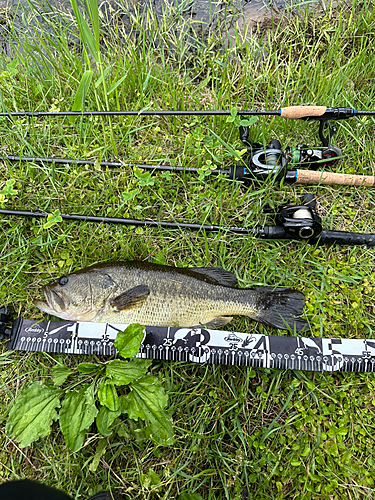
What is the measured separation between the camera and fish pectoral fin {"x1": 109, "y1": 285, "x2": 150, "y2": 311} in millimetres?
2727

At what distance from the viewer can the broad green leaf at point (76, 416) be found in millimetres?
2537

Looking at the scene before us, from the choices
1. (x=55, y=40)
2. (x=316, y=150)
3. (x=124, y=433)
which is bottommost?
(x=124, y=433)

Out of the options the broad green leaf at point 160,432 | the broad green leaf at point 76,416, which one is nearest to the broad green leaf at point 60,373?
the broad green leaf at point 76,416

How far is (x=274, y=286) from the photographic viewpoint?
309cm

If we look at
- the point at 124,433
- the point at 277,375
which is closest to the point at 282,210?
the point at 277,375

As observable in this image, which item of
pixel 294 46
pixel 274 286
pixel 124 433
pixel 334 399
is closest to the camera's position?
pixel 124 433

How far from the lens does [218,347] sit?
2.79 m

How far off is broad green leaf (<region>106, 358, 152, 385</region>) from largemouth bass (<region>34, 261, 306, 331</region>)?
327 mm

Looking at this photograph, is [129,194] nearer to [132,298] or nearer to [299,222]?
[132,298]

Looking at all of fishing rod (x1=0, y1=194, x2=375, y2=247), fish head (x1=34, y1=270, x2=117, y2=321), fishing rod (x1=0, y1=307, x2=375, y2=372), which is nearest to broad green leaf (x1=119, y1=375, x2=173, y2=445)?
fishing rod (x1=0, y1=307, x2=375, y2=372)

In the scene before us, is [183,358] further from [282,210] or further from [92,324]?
[282,210]

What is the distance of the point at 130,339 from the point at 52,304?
0.78 metres

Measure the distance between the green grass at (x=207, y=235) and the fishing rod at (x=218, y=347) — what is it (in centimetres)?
17

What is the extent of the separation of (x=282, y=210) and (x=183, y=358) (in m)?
1.63
